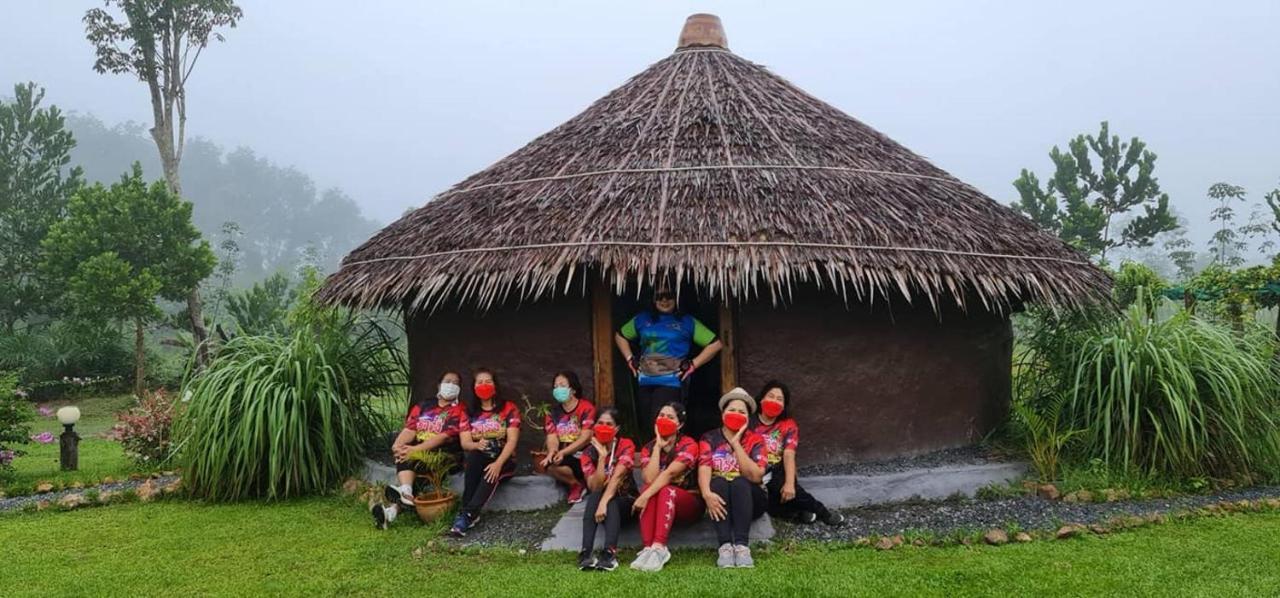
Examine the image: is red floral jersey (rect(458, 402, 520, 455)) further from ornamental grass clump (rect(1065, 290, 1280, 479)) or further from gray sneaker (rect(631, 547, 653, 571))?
ornamental grass clump (rect(1065, 290, 1280, 479))

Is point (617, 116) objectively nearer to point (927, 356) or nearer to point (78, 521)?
point (927, 356)

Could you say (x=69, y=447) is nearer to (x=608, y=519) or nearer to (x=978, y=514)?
(x=608, y=519)

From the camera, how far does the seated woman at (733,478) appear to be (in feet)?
14.5

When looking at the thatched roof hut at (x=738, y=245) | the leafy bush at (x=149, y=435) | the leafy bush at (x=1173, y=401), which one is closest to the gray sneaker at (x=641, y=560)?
the thatched roof hut at (x=738, y=245)

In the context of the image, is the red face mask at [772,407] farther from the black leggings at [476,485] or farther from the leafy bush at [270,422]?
the leafy bush at [270,422]

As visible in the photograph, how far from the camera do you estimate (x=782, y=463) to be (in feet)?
16.1

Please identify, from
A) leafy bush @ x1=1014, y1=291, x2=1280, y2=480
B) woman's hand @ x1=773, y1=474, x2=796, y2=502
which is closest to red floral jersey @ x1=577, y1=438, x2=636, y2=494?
woman's hand @ x1=773, y1=474, x2=796, y2=502

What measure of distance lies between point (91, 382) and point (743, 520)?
46.1 feet

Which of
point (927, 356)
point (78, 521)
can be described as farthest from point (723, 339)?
point (78, 521)

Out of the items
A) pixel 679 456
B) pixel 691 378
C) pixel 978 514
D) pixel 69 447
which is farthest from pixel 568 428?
pixel 69 447

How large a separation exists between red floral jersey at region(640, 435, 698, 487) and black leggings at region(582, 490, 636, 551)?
0.26 meters

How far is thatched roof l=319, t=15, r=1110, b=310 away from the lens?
17.5ft

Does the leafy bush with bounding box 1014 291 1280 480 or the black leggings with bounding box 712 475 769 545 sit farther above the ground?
the leafy bush with bounding box 1014 291 1280 480

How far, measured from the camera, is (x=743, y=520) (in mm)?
4441
